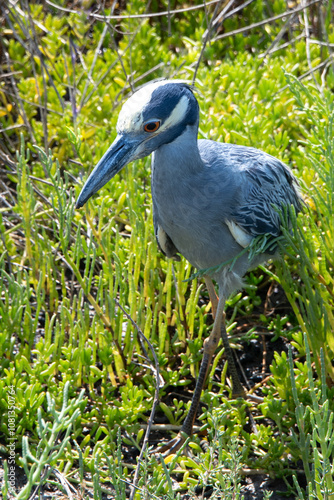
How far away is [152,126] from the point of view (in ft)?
6.54

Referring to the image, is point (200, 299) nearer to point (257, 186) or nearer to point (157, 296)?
point (157, 296)

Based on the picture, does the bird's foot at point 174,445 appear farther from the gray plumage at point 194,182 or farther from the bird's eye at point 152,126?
the bird's eye at point 152,126

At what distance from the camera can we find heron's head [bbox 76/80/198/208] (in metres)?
1.96

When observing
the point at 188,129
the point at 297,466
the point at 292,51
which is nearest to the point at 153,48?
the point at 292,51

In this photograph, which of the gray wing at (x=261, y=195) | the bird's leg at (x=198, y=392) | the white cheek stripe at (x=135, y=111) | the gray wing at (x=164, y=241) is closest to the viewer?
the white cheek stripe at (x=135, y=111)

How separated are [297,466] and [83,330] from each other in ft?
3.42

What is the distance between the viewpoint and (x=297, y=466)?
2297mm

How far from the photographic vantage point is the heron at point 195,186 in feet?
6.53

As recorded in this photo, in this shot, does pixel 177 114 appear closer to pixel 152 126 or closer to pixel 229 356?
pixel 152 126

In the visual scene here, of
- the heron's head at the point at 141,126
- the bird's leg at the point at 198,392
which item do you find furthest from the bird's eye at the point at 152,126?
the bird's leg at the point at 198,392

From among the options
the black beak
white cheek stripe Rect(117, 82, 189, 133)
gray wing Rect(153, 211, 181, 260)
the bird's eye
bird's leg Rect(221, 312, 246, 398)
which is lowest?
bird's leg Rect(221, 312, 246, 398)

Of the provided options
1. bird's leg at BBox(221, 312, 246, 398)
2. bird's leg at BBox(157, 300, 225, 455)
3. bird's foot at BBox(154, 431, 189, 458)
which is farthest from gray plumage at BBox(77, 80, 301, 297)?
bird's foot at BBox(154, 431, 189, 458)

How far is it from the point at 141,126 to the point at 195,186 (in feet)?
1.11

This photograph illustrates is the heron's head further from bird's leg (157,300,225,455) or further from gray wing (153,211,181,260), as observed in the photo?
bird's leg (157,300,225,455)
